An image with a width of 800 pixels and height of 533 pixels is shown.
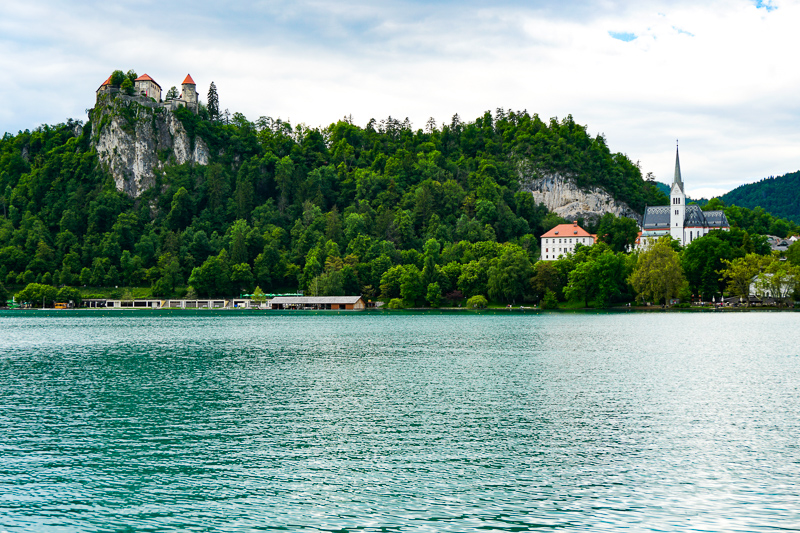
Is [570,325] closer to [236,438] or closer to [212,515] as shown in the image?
[236,438]

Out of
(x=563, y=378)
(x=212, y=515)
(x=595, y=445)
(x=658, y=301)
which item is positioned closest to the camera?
(x=212, y=515)

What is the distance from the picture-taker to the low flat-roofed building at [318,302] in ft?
548

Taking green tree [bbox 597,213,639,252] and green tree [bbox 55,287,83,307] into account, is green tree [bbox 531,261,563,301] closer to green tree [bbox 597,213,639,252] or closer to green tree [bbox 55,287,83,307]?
green tree [bbox 597,213,639,252]

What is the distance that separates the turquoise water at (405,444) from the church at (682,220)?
149 m

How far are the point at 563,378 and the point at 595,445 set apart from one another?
16855 millimetres

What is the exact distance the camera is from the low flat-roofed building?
Result: 16700 cm

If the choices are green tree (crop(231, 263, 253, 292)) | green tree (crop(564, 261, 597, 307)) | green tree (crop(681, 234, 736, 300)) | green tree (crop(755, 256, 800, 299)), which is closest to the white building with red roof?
green tree (crop(564, 261, 597, 307))

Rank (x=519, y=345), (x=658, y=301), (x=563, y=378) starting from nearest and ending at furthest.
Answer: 1. (x=563, y=378)
2. (x=519, y=345)
3. (x=658, y=301)

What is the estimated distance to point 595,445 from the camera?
23641 millimetres

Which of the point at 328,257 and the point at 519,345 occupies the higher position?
the point at 328,257

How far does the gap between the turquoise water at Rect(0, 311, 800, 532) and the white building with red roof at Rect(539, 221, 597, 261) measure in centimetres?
14787

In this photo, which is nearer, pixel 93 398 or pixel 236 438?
pixel 236 438

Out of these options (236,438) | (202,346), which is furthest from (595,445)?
(202,346)

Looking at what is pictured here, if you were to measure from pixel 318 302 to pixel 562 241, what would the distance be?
74299mm
